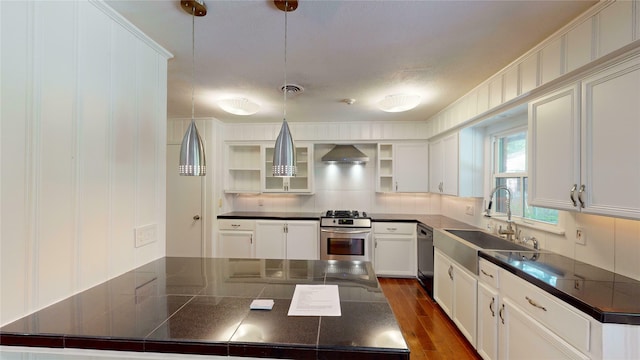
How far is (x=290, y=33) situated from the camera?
→ 160 centimetres

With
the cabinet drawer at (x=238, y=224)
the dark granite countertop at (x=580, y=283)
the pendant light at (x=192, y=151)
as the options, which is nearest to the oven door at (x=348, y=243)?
the cabinet drawer at (x=238, y=224)

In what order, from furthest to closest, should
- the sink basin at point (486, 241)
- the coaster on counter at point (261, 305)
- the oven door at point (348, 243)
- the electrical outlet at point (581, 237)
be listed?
the oven door at point (348, 243) → the sink basin at point (486, 241) → the electrical outlet at point (581, 237) → the coaster on counter at point (261, 305)

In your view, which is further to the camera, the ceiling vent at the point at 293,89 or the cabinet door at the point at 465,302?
the ceiling vent at the point at 293,89

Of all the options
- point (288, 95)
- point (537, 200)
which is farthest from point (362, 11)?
point (537, 200)

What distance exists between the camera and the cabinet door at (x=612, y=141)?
121 centimetres

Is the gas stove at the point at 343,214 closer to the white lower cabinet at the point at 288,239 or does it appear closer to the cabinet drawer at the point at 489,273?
the white lower cabinet at the point at 288,239

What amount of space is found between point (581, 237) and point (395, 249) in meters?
2.16

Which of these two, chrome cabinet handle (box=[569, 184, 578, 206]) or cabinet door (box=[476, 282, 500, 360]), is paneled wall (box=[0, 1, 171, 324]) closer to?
cabinet door (box=[476, 282, 500, 360])

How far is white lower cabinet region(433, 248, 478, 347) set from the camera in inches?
83.3

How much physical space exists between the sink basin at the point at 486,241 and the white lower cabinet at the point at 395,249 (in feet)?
2.89

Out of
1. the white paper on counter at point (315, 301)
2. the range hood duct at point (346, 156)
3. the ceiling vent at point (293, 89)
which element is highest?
the ceiling vent at point (293, 89)

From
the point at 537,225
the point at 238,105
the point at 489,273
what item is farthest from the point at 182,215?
the point at 537,225

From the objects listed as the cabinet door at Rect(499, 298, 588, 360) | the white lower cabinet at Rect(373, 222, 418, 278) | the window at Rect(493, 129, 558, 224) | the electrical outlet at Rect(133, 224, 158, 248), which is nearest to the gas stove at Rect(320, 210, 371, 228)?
the white lower cabinet at Rect(373, 222, 418, 278)

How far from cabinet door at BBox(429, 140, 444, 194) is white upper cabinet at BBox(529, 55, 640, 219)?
169 cm
